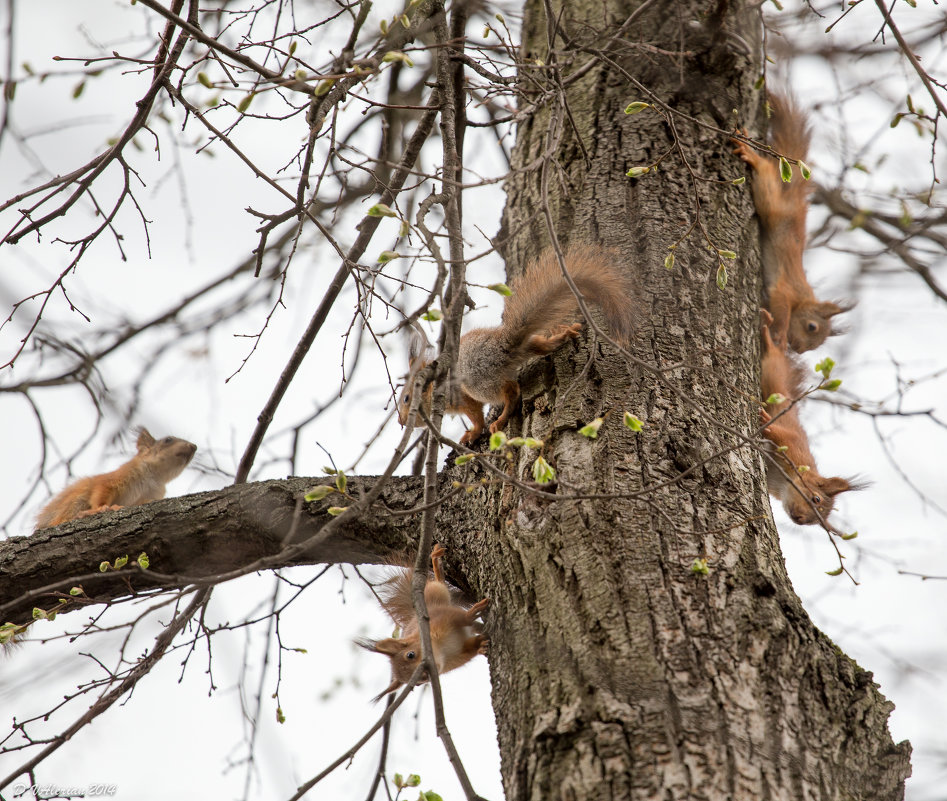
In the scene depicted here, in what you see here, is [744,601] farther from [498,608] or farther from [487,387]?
[487,387]

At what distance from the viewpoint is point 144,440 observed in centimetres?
479

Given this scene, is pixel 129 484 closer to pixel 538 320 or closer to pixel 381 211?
pixel 538 320

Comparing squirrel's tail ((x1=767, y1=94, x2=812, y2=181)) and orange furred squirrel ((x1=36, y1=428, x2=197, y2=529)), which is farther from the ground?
squirrel's tail ((x1=767, y1=94, x2=812, y2=181))

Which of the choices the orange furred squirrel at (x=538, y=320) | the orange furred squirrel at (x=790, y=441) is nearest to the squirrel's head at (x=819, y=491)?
the orange furred squirrel at (x=790, y=441)

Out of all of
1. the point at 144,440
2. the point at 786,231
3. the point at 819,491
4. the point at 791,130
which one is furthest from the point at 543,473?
the point at 144,440

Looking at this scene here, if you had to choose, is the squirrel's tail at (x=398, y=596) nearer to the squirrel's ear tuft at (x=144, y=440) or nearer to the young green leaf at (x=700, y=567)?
the young green leaf at (x=700, y=567)

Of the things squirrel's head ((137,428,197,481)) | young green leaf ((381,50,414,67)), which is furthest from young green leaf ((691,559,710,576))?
squirrel's head ((137,428,197,481))

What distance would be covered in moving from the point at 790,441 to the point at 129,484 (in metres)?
3.21

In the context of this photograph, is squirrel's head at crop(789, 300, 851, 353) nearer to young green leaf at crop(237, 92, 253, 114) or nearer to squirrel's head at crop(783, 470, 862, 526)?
squirrel's head at crop(783, 470, 862, 526)

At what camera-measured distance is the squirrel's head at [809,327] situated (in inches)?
177

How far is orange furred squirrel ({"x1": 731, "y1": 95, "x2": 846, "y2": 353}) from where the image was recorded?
3.02 m

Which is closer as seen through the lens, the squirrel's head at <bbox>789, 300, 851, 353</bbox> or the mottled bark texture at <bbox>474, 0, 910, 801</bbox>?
the mottled bark texture at <bbox>474, 0, 910, 801</bbox>

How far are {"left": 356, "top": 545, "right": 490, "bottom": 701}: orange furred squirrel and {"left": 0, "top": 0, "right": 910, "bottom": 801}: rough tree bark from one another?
24 cm

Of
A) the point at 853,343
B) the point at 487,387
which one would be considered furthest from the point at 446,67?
the point at 853,343
